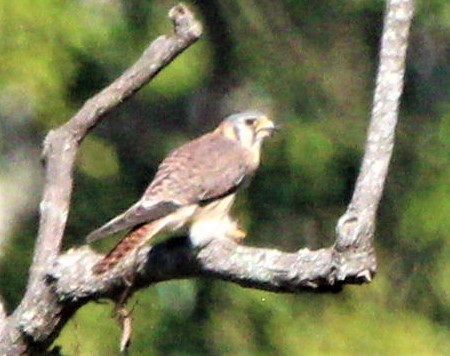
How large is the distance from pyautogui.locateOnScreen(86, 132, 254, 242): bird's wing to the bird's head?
0.05 m

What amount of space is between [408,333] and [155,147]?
1214 mm

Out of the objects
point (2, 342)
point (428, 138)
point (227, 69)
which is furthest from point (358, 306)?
point (2, 342)

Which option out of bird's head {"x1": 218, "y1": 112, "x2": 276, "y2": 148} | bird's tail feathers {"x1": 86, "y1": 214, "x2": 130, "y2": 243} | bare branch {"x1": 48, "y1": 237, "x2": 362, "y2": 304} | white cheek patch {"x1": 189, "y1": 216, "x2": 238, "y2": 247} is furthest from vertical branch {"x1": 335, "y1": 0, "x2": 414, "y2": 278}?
bird's head {"x1": 218, "y1": 112, "x2": 276, "y2": 148}

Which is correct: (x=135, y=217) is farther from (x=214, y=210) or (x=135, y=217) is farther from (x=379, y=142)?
(x=379, y=142)

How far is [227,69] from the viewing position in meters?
5.91

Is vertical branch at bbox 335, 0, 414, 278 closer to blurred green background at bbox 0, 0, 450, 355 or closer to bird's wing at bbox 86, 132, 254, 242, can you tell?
bird's wing at bbox 86, 132, 254, 242

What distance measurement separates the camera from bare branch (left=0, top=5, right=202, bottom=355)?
4.23m

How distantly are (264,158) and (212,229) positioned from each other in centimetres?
97

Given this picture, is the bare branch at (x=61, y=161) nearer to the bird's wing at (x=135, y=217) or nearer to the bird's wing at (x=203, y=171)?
the bird's wing at (x=135, y=217)

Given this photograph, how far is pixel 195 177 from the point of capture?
4957 mm

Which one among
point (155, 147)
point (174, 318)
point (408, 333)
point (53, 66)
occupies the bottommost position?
point (408, 333)

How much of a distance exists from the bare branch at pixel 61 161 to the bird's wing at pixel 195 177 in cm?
24

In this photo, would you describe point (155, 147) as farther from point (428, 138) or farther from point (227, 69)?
point (428, 138)

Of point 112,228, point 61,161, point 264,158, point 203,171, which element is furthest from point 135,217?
point 264,158
